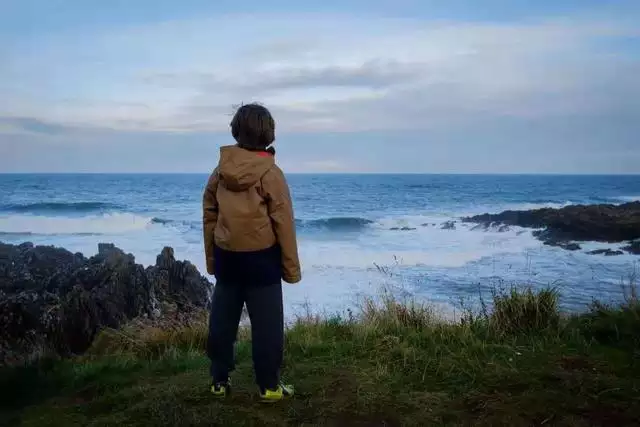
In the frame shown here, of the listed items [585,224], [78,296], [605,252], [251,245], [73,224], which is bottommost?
[73,224]

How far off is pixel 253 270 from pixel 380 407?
119cm

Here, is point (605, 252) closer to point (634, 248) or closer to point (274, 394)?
point (634, 248)

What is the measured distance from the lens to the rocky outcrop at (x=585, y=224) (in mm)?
20125

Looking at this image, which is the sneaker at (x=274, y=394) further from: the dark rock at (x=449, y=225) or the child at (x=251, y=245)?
the dark rock at (x=449, y=225)

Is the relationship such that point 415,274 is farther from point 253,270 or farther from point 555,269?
point 253,270

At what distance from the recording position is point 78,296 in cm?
926

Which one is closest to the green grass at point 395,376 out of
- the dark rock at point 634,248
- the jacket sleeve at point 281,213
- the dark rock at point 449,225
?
the jacket sleeve at point 281,213

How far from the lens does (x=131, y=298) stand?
10.0 m

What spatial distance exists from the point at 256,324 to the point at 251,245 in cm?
55

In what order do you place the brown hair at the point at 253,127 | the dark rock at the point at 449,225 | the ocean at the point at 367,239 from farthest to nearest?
1. the dark rock at the point at 449,225
2. the ocean at the point at 367,239
3. the brown hair at the point at 253,127

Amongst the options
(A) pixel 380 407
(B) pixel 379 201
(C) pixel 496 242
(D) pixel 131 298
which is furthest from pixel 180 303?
(B) pixel 379 201

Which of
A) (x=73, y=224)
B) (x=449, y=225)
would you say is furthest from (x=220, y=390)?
(x=73, y=224)

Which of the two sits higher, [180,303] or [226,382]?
[226,382]

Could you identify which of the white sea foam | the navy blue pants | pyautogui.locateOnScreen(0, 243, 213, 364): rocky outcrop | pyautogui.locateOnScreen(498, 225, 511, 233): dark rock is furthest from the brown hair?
the white sea foam
